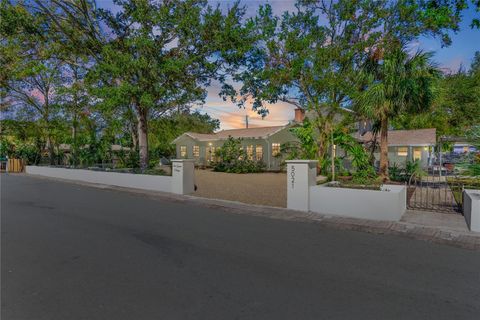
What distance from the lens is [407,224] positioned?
6.41 meters

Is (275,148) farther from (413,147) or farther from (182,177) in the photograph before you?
(182,177)

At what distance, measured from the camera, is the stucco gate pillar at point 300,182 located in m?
7.92

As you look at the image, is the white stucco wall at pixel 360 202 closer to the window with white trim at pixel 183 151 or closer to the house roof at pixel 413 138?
the house roof at pixel 413 138

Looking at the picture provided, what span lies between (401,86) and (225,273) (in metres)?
10.7

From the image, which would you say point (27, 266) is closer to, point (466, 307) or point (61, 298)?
point (61, 298)

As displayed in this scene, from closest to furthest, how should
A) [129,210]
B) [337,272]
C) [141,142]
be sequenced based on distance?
1. [337,272]
2. [129,210]
3. [141,142]

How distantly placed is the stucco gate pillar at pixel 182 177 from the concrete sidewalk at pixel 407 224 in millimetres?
2845

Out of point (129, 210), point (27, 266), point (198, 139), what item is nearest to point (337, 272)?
point (27, 266)

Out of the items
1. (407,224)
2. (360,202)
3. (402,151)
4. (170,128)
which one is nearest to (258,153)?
(170,128)

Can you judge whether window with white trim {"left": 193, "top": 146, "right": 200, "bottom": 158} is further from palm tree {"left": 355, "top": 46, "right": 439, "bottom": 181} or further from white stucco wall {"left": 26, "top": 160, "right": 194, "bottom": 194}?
palm tree {"left": 355, "top": 46, "right": 439, "bottom": 181}

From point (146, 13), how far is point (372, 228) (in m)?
12.0

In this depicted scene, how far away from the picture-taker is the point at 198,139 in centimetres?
2741

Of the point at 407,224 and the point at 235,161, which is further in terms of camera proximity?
the point at 235,161

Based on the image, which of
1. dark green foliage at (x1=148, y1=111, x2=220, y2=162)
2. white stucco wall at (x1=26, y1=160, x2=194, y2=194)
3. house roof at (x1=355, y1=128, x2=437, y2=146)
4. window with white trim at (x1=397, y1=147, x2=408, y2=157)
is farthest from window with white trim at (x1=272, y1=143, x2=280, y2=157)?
white stucco wall at (x1=26, y1=160, x2=194, y2=194)
